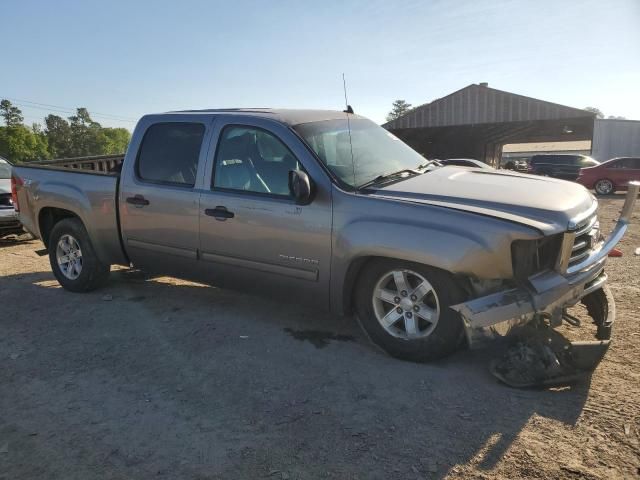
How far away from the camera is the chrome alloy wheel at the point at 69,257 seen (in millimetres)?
5488

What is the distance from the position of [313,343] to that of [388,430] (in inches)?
53.2

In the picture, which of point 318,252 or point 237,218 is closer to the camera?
point 318,252

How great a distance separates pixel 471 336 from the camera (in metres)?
3.12

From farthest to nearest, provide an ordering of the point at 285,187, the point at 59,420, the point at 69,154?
1. the point at 69,154
2. the point at 285,187
3. the point at 59,420

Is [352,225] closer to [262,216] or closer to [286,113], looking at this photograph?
[262,216]

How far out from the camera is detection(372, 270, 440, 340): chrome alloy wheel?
3.45 meters

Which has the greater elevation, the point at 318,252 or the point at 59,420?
the point at 318,252

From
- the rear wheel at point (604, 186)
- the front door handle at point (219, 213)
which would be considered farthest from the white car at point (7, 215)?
the rear wheel at point (604, 186)

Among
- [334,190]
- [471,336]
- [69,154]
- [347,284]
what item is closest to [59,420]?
[347,284]

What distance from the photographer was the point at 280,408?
3.05m

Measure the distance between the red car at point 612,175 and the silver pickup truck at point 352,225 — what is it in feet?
58.4

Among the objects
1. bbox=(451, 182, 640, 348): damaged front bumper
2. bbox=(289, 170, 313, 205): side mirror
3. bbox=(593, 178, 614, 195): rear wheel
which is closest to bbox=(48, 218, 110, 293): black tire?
bbox=(289, 170, 313, 205): side mirror

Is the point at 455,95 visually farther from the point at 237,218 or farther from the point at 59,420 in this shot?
the point at 59,420

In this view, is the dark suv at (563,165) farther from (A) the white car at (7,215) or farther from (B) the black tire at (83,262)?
(B) the black tire at (83,262)
